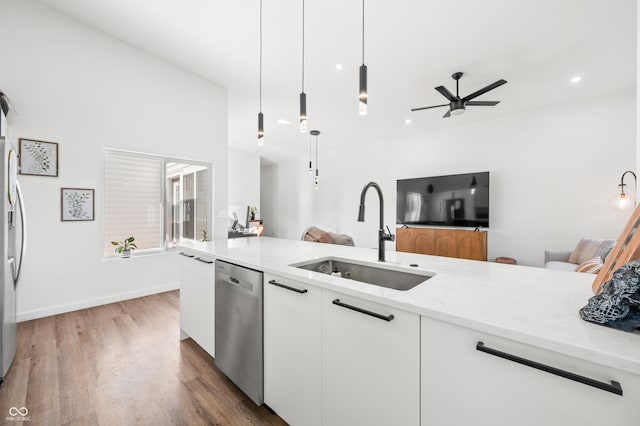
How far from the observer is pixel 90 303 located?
3039mm

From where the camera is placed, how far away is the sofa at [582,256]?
9.38 ft

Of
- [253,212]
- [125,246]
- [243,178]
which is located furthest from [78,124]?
[253,212]

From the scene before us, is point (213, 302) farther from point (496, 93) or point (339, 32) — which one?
point (496, 93)

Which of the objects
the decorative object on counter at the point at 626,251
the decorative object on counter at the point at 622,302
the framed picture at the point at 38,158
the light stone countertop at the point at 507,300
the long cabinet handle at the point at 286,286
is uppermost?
the framed picture at the point at 38,158

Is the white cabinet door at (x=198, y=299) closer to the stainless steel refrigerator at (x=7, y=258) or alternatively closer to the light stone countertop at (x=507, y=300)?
the light stone countertop at (x=507, y=300)

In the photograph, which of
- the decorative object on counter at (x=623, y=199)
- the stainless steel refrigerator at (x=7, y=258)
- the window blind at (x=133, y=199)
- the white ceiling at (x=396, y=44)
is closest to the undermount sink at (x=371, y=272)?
the stainless steel refrigerator at (x=7, y=258)

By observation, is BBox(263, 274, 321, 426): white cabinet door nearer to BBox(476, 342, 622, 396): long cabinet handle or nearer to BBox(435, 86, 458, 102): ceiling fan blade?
BBox(476, 342, 622, 396): long cabinet handle

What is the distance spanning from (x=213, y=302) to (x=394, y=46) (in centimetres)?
318

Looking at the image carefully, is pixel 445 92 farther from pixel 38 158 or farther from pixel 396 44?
pixel 38 158

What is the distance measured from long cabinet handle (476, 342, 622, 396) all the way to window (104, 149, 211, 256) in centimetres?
410

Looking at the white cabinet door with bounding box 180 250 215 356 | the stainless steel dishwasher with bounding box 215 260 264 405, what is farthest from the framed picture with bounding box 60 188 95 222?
the stainless steel dishwasher with bounding box 215 260 264 405

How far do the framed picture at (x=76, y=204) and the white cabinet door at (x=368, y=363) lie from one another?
3445 mm

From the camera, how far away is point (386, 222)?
6207mm

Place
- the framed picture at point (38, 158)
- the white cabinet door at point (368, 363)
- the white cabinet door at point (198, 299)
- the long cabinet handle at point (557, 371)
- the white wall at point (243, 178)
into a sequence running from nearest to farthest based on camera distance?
the long cabinet handle at point (557, 371) → the white cabinet door at point (368, 363) → the white cabinet door at point (198, 299) → the framed picture at point (38, 158) → the white wall at point (243, 178)
